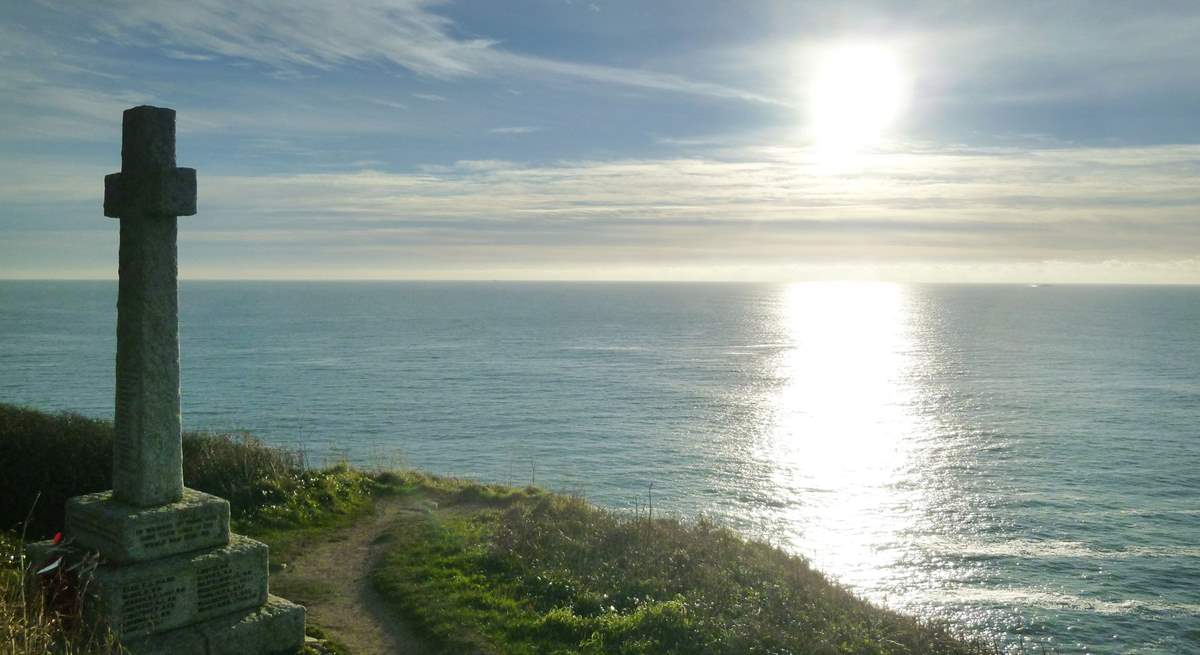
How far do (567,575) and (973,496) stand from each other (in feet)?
124

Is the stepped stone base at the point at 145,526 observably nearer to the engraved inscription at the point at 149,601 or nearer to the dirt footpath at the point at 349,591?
the engraved inscription at the point at 149,601

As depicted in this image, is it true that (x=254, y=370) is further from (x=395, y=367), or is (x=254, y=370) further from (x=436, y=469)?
(x=436, y=469)

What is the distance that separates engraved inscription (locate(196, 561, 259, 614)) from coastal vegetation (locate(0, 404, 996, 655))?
4.44 feet

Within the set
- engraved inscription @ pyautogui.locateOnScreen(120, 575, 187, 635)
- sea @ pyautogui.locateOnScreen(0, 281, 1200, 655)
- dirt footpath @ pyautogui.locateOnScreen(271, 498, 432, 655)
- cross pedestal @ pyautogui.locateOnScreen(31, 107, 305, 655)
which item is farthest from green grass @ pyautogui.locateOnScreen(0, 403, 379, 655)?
sea @ pyautogui.locateOnScreen(0, 281, 1200, 655)

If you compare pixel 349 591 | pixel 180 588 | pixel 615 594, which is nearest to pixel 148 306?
→ pixel 180 588

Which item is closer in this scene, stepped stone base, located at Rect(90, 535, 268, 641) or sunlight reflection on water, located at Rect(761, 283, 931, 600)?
stepped stone base, located at Rect(90, 535, 268, 641)

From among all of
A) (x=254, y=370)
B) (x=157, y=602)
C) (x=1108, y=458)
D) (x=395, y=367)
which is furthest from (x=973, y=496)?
(x=254, y=370)

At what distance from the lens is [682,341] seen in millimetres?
134625

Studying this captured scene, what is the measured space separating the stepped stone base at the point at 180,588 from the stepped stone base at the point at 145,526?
126 millimetres

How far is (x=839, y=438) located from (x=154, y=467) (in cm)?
5782

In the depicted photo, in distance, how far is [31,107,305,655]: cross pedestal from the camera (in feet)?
31.9

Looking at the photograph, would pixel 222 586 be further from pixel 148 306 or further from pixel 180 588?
pixel 148 306

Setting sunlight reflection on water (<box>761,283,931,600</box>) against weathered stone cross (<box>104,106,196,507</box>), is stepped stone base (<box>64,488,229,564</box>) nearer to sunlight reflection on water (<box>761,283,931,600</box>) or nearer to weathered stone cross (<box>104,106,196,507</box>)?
weathered stone cross (<box>104,106,196,507</box>)

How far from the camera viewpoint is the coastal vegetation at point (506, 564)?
11.7m
